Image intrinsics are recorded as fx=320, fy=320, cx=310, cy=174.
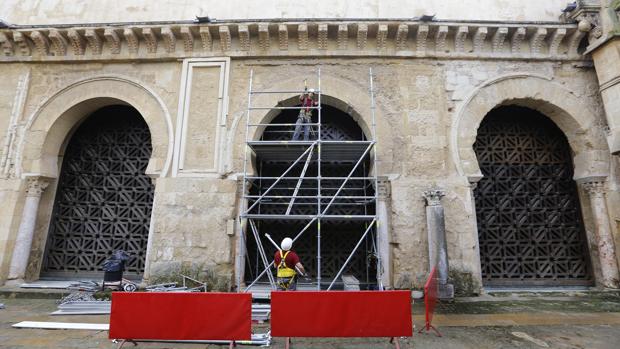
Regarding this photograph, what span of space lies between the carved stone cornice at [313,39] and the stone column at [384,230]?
2818 mm

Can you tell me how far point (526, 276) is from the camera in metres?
6.44

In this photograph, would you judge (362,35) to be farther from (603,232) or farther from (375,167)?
(603,232)

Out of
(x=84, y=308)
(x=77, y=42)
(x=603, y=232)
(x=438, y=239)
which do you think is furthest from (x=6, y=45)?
(x=603, y=232)

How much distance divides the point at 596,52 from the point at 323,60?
5.47 metres

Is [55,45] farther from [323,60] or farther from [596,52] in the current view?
[596,52]

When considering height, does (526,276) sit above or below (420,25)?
below

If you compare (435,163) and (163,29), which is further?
(163,29)

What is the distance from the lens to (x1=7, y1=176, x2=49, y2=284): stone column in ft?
20.1

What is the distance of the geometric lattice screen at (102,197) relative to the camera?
6.74m

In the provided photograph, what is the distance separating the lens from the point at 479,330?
4.02 m

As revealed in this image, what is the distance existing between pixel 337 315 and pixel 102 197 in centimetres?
614

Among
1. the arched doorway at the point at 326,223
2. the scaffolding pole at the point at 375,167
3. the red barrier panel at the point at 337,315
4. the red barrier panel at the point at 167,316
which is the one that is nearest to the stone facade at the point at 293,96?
the scaffolding pole at the point at 375,167

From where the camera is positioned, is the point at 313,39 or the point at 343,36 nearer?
the point at 343,36

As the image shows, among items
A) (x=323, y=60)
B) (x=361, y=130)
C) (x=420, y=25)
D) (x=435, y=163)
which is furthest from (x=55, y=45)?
(x=435, y=163)
